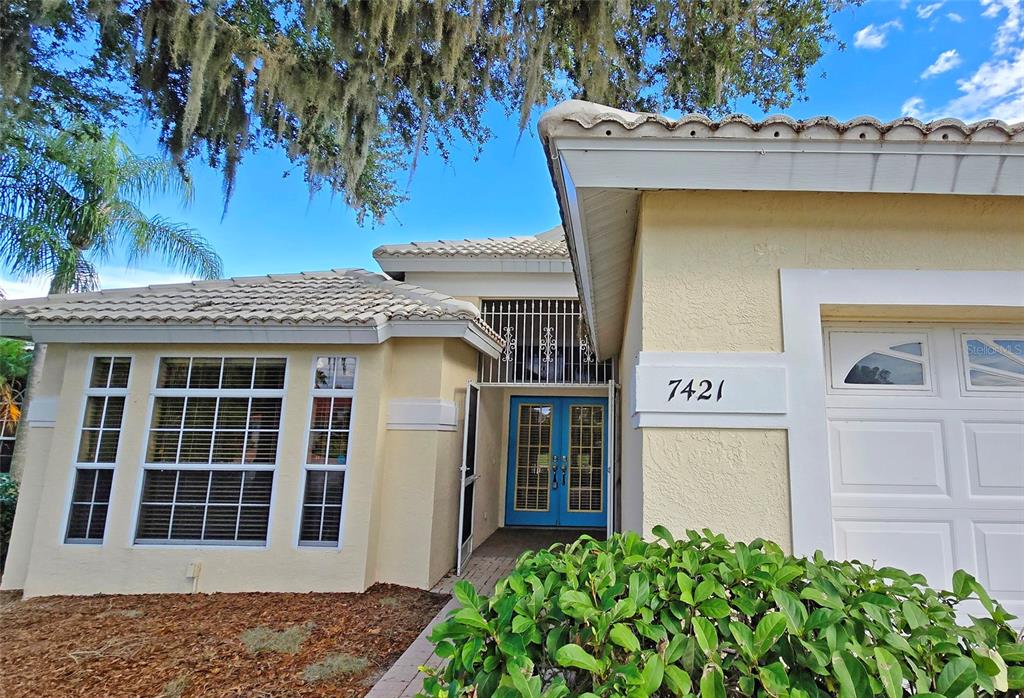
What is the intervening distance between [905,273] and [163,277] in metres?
16.0

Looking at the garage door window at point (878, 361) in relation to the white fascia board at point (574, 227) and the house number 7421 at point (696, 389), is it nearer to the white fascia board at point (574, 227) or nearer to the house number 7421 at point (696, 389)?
the house number 7421 at point (696, 389)

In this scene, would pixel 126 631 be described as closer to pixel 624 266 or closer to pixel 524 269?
pixel 624 266

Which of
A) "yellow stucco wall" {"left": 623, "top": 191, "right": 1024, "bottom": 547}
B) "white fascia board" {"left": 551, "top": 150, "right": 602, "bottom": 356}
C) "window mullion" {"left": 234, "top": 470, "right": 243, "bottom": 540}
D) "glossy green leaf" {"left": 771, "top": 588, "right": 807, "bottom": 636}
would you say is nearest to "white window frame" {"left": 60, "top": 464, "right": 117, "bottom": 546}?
"window mullion" {"left": 234, "top": 470, "right": 243, "bottom": 540}

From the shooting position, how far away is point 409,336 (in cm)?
715

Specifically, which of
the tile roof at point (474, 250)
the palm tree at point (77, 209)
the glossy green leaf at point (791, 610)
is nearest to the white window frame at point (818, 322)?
the glossy green leaf at point (791, 610)

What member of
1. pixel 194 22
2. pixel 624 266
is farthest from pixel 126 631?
pixel 194 22

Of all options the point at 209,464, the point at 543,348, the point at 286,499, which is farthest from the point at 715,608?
the point at 543,348

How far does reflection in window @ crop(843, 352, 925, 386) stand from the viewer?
306 centimetres

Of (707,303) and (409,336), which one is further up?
(409,336)

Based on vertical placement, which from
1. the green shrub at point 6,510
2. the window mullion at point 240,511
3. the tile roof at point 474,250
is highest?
the tile roof at point 474,250

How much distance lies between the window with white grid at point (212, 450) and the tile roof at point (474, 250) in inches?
165

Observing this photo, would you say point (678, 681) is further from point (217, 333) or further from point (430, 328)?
point (217, 333)

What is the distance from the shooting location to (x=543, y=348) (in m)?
9.92

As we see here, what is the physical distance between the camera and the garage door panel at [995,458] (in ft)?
9.67
